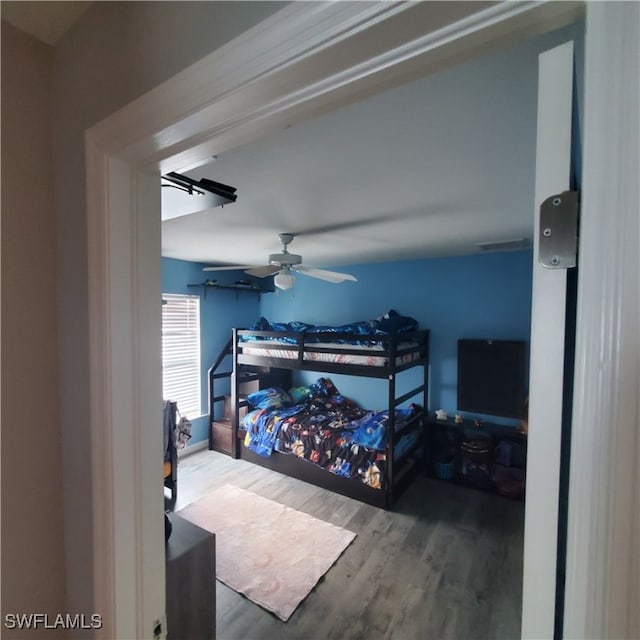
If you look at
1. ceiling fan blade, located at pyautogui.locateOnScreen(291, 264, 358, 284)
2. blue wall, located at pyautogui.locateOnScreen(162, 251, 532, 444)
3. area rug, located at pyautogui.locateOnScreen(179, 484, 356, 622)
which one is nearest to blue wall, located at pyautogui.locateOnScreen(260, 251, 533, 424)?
blue wall, located at pyautogui.locateOnScreen(162, 251, 532, 444)

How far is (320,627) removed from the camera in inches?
75.8

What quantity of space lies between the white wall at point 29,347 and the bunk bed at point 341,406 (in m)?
2.59

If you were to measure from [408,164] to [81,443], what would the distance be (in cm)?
161

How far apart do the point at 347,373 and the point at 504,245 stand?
192 cm

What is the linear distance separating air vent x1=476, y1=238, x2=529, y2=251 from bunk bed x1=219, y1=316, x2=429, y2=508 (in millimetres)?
1116

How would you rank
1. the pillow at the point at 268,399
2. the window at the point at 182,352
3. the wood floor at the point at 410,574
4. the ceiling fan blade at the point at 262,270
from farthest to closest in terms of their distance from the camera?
the pillow at the point at 268,399, the window at the point at 182,352, the ceiling fan blade at the point at 262,270, the wood floor at the point at 410,574

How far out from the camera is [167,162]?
731mm

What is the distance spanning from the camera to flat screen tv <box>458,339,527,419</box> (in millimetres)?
3336

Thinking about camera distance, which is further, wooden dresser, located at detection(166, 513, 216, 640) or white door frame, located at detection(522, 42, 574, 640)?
wooden dresser, located at detection(166, 513, 216, 640)

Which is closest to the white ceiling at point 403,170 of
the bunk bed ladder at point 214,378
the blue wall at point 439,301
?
the blue wall at point 439,301

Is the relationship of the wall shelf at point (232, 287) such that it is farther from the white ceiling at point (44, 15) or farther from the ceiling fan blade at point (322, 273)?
the white ceiling at point (44, 15)

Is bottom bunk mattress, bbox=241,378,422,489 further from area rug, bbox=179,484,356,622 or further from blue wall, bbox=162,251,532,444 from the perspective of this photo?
area rug, bbox=179,484,356,622

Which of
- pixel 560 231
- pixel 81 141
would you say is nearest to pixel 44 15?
pixel 81 141

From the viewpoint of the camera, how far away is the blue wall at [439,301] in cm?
350
